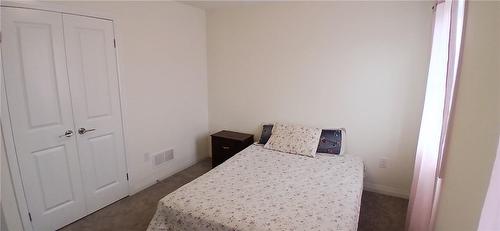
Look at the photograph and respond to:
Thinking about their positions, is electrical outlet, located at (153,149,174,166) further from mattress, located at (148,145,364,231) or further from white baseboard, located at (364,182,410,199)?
white baseboard, located at (364,182,410,199)

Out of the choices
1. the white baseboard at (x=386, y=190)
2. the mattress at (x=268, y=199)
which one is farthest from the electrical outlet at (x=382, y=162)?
the mattress at (x=268, y=199)

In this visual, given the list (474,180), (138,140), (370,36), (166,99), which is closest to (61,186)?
(138,140)

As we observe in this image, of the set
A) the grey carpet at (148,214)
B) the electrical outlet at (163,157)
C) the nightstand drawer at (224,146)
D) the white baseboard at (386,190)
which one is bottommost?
the grey carpet at (148,214)

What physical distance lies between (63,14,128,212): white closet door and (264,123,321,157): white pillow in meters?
1.73

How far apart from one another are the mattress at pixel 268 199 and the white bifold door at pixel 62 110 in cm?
108

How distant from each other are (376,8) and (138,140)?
120 inches

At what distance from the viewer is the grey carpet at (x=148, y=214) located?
2.28 metres

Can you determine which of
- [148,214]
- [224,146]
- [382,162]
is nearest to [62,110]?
[148,214]

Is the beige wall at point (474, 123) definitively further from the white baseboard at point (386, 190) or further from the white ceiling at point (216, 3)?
the white ceiling at point (216, 3)

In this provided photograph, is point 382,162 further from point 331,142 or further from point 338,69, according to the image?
point 338,69

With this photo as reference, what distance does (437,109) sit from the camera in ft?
5.56

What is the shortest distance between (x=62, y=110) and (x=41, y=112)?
150 mm

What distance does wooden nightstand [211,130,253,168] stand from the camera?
3301mm

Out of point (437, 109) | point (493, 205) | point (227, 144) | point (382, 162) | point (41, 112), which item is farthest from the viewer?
point (227, 144)
